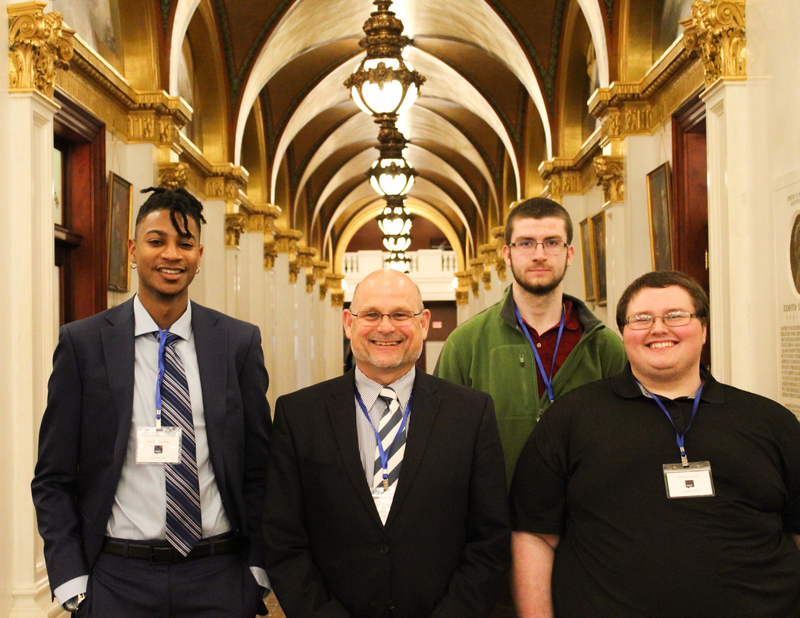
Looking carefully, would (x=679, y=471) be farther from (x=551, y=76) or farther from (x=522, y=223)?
(x=551, y=76)

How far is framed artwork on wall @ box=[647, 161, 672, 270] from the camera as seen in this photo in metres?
6.78

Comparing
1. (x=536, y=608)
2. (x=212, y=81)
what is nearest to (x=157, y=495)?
(x=536, y=608)

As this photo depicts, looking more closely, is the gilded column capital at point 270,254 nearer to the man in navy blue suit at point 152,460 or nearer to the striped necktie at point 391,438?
the man in navy blue suit at point 152,460

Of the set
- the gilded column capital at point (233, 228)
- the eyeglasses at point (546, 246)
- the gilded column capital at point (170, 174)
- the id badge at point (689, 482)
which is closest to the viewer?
the id badge at point (689, 482)

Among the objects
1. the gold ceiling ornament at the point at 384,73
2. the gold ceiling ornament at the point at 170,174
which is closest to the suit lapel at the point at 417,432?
the gold ceiling ornament at the point at 384,73

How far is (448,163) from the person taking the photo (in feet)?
69.9

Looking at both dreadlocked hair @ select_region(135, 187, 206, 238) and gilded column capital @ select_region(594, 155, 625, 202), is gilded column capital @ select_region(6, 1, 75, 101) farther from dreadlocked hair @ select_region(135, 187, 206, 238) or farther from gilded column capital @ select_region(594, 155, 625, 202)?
gilded column capital @ select_region(594, 155, 625, 202)

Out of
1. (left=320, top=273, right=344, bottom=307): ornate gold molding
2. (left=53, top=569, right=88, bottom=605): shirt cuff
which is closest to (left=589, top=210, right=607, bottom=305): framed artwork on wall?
(left=53, top=569, right=88, bottom=605): shirt cuff

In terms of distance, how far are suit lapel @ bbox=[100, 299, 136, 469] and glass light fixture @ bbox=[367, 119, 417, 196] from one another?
4817 mm

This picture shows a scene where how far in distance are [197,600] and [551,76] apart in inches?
381

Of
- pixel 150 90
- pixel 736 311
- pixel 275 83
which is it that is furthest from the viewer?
pixel 275 83

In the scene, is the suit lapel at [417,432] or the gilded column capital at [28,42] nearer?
the suit lapel at [417,432]

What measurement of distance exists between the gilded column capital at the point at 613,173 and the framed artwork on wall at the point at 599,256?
0.72 metres

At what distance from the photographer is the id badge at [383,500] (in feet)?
7.73
